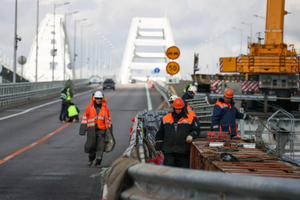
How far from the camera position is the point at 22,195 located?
9.48m

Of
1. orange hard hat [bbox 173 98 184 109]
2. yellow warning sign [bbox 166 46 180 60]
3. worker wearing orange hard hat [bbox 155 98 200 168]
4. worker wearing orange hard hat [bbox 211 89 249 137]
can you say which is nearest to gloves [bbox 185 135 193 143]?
worker wearing orange hard hat [bbox 155 98 200 168]

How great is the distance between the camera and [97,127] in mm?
12938

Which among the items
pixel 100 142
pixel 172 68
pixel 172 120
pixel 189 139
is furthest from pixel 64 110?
pixel 189 139

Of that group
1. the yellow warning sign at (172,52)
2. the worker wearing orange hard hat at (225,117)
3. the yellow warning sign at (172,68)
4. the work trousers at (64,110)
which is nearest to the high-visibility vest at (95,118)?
the worker wearing orange hard hat at (225,117)

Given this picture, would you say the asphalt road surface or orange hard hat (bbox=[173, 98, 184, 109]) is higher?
orange hard hat (bbox=[173, 98, 184, 109])

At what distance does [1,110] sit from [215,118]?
2511 centimetres

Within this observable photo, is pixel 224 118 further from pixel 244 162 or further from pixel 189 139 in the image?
pixel 244 162

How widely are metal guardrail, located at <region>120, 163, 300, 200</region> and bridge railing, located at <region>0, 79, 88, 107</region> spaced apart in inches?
1299

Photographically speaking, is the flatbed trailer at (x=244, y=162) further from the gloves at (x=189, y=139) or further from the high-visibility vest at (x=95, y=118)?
the high-visibility vest at (x=95, y=118)

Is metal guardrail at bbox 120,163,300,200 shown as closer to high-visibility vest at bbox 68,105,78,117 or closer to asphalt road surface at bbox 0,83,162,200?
asphalt road surface at bbox 0,83,162,200

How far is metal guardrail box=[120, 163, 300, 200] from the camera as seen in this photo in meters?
2.81

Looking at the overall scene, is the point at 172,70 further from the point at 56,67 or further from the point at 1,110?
the point at 56,67

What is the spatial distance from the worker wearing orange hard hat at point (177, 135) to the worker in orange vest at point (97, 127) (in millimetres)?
3746

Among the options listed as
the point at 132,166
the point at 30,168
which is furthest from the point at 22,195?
the point at 132,166
